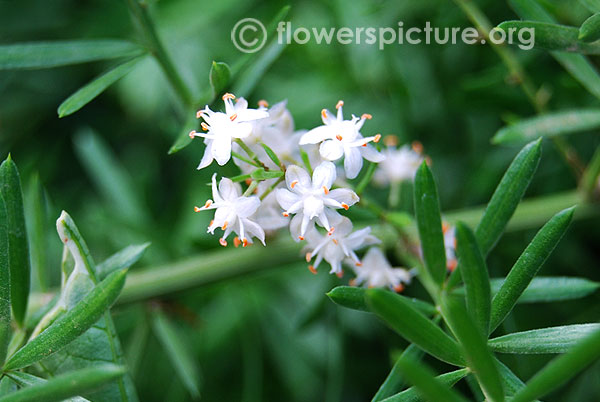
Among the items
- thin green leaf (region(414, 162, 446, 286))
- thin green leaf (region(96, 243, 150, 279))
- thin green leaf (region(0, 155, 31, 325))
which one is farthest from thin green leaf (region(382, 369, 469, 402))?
thin green leaf (region(0, 155, 31, 325))

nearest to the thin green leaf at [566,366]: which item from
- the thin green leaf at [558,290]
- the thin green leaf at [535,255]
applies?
the thin green leaf at [535,255]

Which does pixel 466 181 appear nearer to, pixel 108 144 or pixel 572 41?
pixel 572 41

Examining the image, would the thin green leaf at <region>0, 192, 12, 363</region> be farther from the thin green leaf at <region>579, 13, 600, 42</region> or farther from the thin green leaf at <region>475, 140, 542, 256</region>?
the thin green leaf at <region>579, 13, 600, 42</region>

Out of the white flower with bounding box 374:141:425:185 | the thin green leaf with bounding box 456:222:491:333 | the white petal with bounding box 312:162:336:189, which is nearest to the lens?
the thin green leaf with bounding box 456:222:491:333

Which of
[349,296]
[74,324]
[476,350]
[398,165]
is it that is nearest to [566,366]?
[476,350]

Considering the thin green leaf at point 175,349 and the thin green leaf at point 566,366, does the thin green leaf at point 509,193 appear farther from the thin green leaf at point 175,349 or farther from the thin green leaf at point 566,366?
the thin green leaf at point 175,349

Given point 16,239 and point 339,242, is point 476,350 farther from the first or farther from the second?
point 16,239
